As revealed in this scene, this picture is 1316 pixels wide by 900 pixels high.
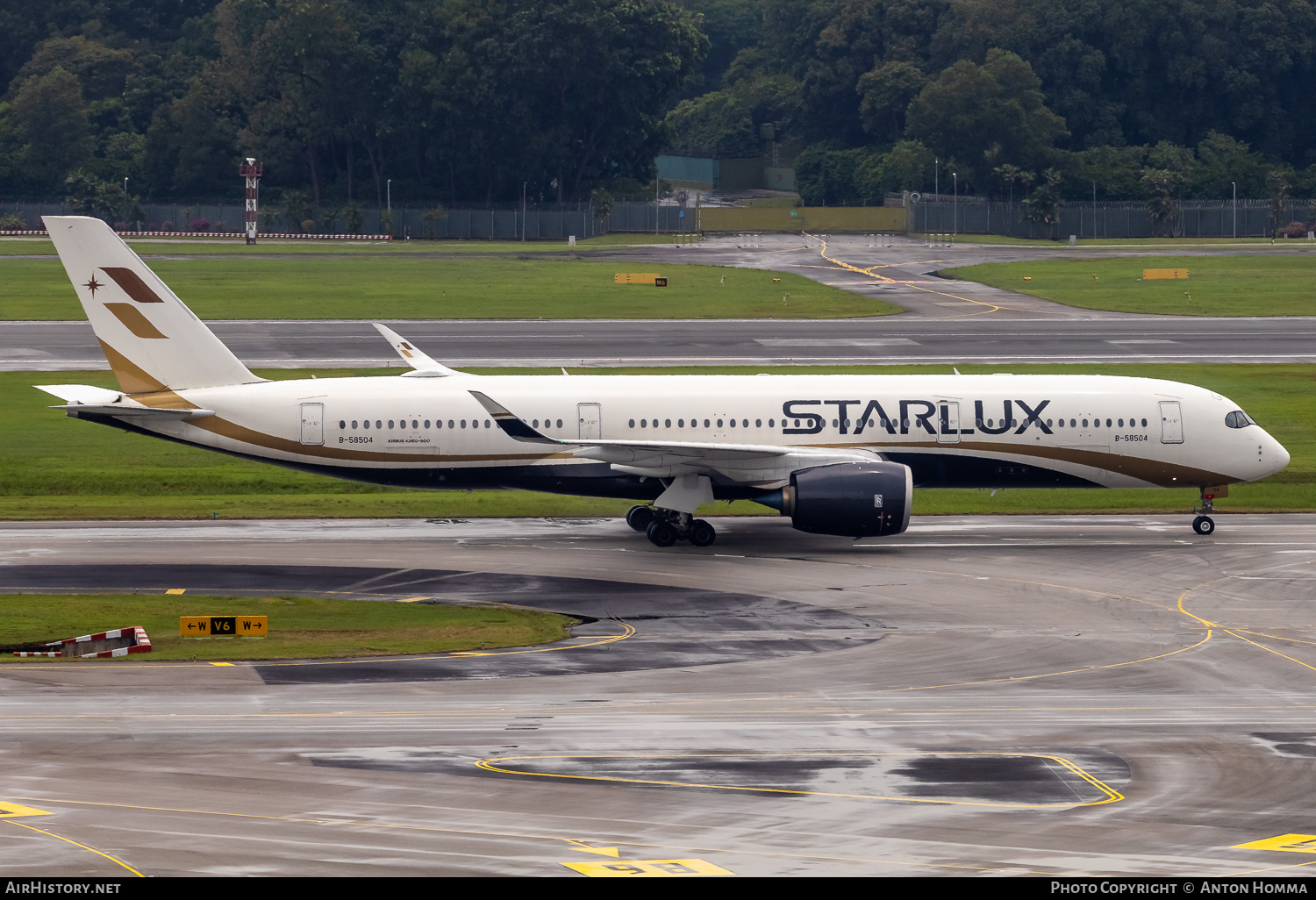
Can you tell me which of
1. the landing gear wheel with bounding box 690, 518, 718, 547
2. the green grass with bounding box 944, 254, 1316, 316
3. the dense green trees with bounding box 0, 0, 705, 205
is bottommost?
the landing gear wheel with bounding box 690, 518, 718, 547

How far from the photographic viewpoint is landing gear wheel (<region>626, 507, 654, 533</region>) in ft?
138

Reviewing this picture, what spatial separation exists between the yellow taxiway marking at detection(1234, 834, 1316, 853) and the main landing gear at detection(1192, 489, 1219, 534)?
23139 mm

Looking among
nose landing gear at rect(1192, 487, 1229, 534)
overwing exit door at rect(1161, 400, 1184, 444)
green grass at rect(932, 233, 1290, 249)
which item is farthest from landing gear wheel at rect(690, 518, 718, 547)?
green grass at rect(932, 233, 1290, 249)

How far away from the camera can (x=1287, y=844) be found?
19.0 metres

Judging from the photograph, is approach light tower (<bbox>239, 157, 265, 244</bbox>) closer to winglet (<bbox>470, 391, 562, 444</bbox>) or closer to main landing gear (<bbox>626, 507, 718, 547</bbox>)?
winglet (<bbox>470, 391, 562, 444</bbox>)

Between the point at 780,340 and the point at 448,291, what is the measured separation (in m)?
33.8

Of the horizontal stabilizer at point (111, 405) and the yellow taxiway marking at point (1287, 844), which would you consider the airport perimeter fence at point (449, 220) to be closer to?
the horizontal stabilizer at point (111, 405)

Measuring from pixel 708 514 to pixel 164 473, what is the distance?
1796 cm

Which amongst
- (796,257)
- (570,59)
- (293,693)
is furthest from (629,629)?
(570,59)

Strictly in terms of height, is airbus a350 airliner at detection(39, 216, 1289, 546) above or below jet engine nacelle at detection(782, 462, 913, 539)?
above

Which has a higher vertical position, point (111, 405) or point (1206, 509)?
point (111, 405)

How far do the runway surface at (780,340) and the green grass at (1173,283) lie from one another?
453cm

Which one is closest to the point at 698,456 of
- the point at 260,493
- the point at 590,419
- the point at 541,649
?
the point at 590,419

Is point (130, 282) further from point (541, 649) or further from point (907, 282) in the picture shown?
point (907, 282)
